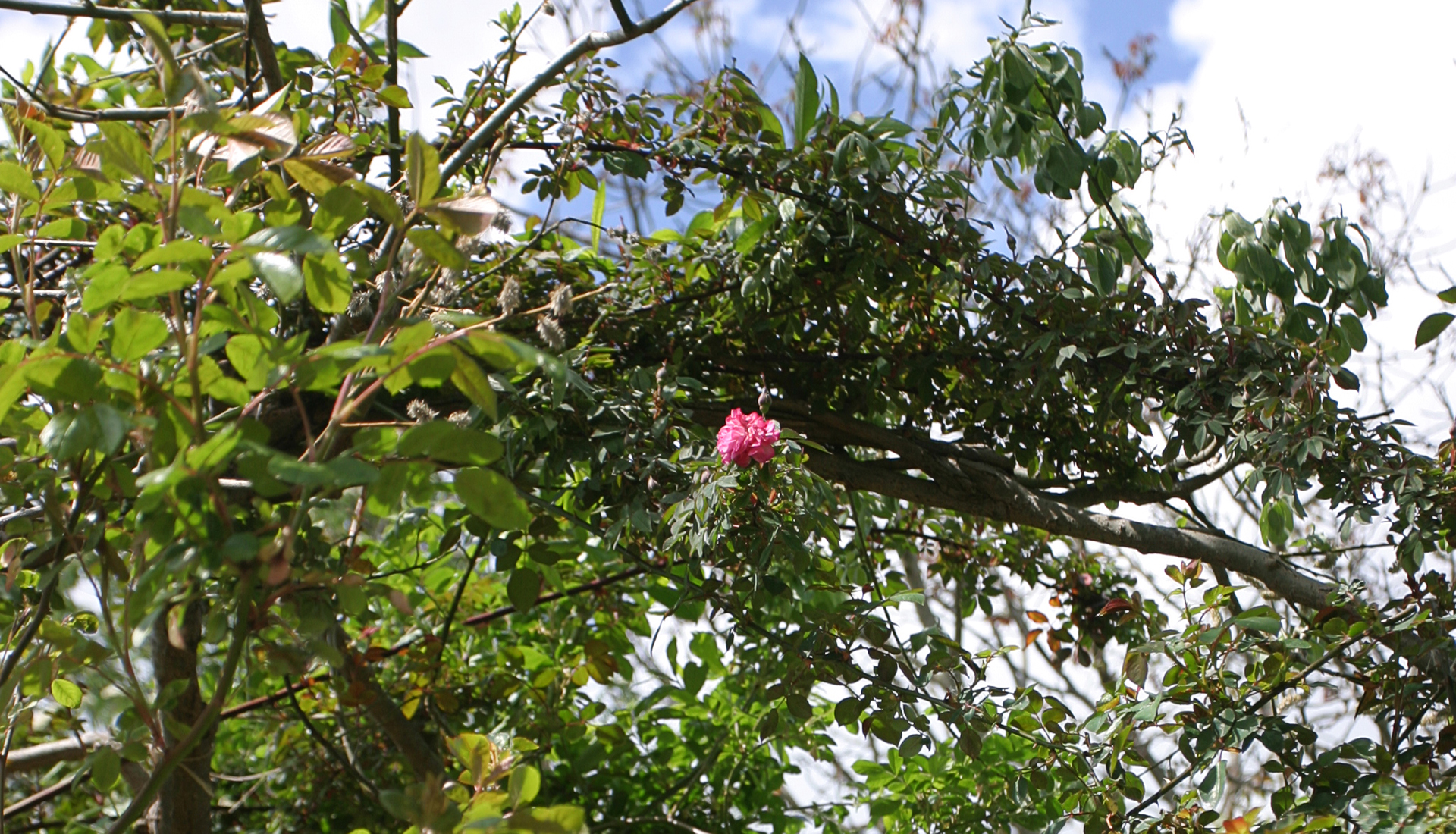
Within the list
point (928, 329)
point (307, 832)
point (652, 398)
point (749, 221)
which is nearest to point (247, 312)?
point (652, 398)

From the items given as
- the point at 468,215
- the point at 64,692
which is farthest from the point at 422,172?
the point at 64,692

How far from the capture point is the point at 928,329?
5.52 feet

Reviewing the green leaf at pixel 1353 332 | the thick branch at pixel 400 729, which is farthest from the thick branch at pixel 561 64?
the green leaf at pixel 1353 332

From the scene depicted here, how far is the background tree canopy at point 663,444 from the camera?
27.6 inches

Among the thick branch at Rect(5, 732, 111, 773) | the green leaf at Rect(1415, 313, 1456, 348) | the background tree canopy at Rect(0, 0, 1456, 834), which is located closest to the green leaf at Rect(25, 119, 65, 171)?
the background tree canopy at Rect(0, 0, 1456, 834)

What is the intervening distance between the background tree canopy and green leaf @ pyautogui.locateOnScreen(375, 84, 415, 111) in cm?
11

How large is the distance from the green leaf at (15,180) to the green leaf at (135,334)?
0.70 ft

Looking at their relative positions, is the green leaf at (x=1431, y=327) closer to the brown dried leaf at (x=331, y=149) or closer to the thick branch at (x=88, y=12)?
the brown dried leaf at (x=331, y=149)

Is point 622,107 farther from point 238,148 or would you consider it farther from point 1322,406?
point 1322,406

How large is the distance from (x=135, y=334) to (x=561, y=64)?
0.83 meters

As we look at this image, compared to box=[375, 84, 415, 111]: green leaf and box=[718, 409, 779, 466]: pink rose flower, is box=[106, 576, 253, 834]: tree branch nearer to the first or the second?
box=[718, 409, 779, 466]: pink rose flower

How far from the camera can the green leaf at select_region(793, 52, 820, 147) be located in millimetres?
1531

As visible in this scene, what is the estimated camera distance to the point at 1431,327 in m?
1.07

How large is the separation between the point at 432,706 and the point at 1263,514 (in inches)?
59.3
